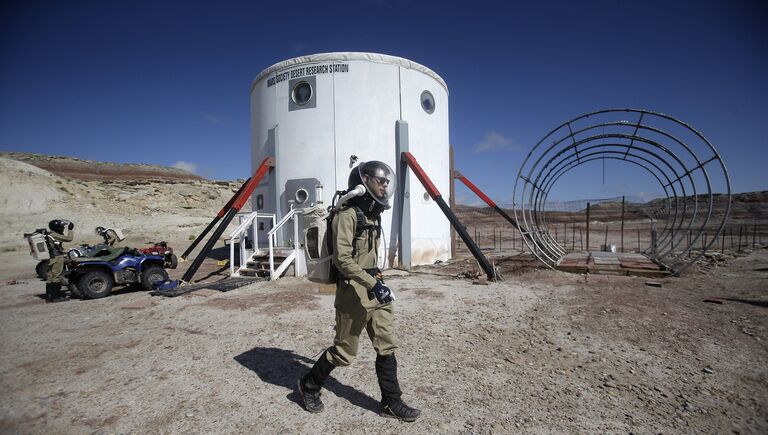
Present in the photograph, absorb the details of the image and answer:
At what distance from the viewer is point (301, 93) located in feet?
38.7

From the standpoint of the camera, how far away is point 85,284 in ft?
25.8

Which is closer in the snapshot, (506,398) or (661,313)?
(506,398)

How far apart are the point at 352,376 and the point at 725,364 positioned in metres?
4.07

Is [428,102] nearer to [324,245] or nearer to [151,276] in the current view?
[151,276]

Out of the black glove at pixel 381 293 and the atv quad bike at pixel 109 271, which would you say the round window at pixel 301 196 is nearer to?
the atv quad bike at pixel 109 271

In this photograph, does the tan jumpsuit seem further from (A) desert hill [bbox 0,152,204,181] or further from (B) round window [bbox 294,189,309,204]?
(A) desert hill [bbox 0,152,204,181]

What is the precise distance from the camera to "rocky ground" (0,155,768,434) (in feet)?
9.99

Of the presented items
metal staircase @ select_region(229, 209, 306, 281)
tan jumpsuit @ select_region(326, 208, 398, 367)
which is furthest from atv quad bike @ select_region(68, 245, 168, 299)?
tan jumpsuit @ select_region(326, 208, 398, 367)

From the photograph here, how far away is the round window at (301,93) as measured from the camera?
1166 centimetres

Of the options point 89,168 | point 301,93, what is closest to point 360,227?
point 301,93

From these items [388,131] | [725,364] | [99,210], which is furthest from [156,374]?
[99,210]

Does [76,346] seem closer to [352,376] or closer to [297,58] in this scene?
[352,376]

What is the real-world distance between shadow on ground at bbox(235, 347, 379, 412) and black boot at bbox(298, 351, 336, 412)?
234mm

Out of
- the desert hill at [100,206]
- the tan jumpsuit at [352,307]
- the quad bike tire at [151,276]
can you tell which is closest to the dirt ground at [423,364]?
the tan jumpsuit at [352,307]
